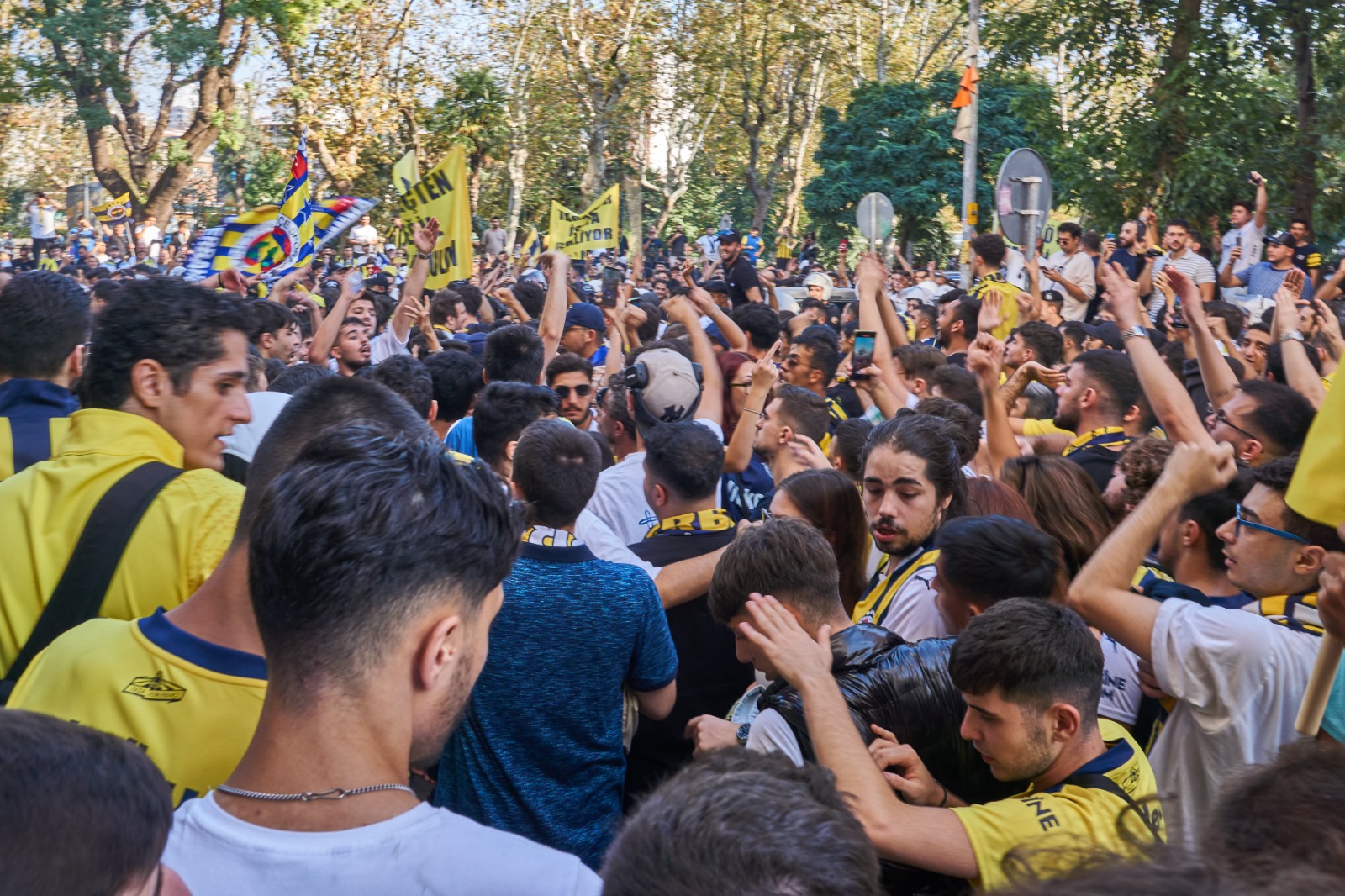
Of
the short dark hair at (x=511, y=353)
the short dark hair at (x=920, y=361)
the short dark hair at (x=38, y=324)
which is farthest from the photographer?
the short dark hair at (x=920, y=361)

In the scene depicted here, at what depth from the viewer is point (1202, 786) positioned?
312 cm

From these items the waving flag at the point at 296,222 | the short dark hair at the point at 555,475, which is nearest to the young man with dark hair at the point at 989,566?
the short dark hair at the point at 555,475

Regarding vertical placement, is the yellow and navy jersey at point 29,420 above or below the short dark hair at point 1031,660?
above

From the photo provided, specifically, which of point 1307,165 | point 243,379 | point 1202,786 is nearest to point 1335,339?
point 1202,786

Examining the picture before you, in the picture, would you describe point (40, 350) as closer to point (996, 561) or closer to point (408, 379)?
point (408, 379)

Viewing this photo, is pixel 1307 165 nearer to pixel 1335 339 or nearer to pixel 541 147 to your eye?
pixel 1335 339

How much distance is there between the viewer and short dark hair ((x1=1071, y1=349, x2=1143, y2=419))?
5969 millimetres

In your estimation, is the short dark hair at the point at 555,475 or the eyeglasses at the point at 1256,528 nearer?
the eyeglasses at the point at 1256,528

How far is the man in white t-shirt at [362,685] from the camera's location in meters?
1.65

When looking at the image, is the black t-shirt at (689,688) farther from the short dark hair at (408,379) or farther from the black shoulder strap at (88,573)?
the short dark hair at (408,379)

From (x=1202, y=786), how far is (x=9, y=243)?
47208 mm

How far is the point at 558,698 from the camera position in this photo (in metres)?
3.35

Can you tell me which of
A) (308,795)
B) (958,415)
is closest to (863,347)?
(958,415)

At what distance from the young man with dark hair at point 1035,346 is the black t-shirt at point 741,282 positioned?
5175 mm
